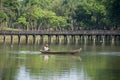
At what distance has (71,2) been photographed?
537 feet

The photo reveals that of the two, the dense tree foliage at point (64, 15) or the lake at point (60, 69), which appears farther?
the dense tree foliage at point (64, 15)

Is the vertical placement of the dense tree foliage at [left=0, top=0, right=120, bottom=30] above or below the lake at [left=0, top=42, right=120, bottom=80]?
above

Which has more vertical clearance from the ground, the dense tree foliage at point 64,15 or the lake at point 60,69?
the dense tree foliage at point 64,15

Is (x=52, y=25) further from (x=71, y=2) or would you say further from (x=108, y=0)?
(x=108, y=0)

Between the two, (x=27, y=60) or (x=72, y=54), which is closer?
(x=27, y=60)

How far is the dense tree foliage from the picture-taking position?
382 ft

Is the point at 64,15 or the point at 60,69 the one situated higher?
the point at 64,15

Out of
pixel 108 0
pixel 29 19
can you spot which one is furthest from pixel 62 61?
pixel 29 19

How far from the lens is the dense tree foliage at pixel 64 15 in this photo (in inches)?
4582

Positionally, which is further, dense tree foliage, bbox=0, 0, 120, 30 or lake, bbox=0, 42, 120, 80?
dense tree foliage, bbox=0, 0, 120, 30

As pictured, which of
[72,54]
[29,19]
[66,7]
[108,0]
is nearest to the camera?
[72,54]

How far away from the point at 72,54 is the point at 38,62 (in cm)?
1265

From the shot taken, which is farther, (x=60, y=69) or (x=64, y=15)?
(x=64, y=15)

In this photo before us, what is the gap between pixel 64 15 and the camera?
15812 centimetres
